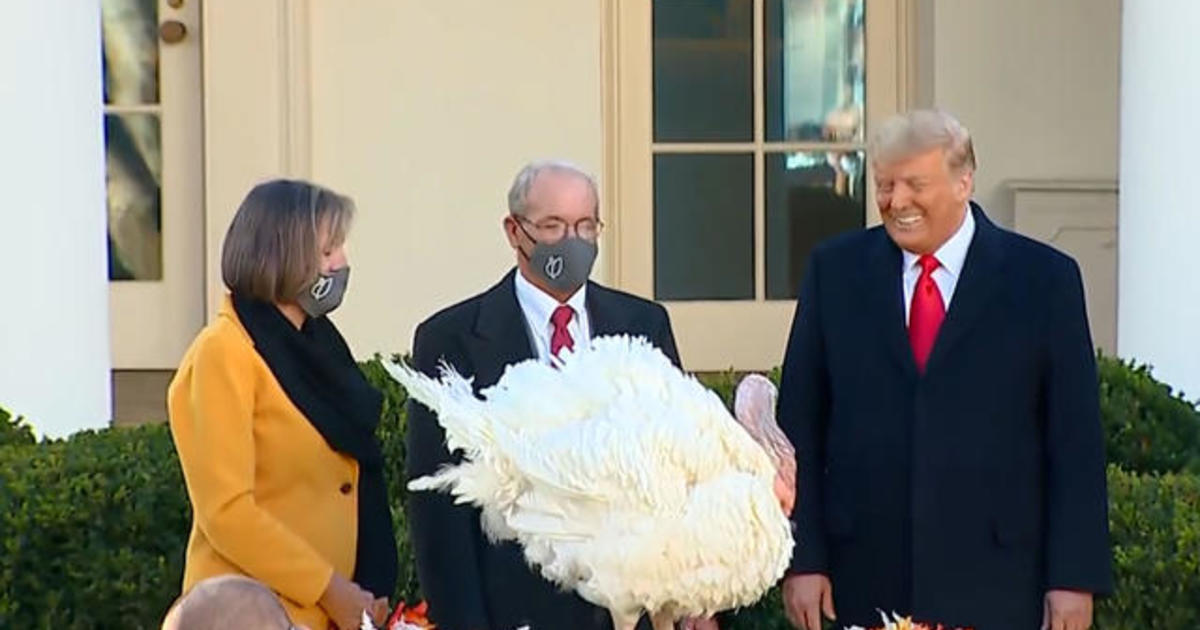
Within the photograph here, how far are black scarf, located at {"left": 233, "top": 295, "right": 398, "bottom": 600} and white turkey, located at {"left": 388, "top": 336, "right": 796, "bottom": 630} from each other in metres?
0.87

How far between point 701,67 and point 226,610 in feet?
18.5

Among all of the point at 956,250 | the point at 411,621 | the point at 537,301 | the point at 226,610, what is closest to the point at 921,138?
the point at 956,250

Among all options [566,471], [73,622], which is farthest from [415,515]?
[73,622]

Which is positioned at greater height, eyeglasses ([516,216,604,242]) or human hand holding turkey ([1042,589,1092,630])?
eyeglasses ([516,216,604,242])

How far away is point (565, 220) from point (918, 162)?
671 millimetres

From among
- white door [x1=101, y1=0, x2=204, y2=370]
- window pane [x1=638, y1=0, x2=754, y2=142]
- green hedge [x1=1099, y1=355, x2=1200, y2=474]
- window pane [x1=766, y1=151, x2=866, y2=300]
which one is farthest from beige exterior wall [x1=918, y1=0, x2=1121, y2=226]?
white door [x1=101, y1=0, x2=204, y2=370]

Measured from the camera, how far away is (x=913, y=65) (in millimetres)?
7898

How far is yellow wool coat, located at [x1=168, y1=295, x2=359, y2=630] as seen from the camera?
3.23 metres

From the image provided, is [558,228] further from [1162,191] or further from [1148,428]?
[1162,191]

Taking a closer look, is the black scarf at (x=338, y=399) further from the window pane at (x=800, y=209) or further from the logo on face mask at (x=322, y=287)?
the window pane at (x=800, y=209)

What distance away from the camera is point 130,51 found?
7703 millimetres

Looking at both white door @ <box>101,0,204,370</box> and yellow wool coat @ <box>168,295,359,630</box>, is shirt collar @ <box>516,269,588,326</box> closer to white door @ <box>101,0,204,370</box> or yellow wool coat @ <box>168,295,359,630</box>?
yellow wool coat @ <box>168,295,359,630</box>

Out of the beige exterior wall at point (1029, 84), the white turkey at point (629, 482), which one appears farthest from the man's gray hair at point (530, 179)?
the beige exterior wall at point (1029, 84)

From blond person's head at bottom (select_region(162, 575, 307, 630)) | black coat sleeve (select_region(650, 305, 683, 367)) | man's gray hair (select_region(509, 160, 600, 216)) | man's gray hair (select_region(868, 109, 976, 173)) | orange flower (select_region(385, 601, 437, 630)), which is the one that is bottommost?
orange flower (select_region(385, 601, 437, 630))
